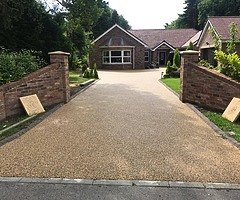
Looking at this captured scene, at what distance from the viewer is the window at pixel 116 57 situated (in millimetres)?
35219

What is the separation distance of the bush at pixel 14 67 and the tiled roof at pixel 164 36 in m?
31.2

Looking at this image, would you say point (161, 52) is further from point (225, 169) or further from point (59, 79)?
point (225, 169)

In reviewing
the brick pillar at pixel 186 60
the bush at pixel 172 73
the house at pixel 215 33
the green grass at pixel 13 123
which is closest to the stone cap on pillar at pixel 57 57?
the green grass at pixel 13 123

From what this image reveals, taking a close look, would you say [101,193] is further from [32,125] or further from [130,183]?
[32,125]

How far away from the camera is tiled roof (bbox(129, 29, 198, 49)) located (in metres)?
40.8

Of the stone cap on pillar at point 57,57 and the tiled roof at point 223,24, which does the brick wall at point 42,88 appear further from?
the tiled roof at point 223,24

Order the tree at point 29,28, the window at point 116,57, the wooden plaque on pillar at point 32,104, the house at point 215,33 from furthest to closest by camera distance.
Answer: the window at point 116,57
the house at point 215,33
the tree at point 29,28
the wooden plaque on pillar at point 32,104

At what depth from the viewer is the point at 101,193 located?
12.5ft

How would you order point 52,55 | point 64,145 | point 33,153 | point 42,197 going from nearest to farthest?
point 42,197
point 33,153
point 64,145
point 52,55

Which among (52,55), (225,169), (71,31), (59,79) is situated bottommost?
(225,169)

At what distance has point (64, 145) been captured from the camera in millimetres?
5781

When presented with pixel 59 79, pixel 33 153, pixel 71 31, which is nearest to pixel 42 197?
pixel 33 153

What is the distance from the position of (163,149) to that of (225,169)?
4.23 ft

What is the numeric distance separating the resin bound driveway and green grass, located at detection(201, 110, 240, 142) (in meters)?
0.36
